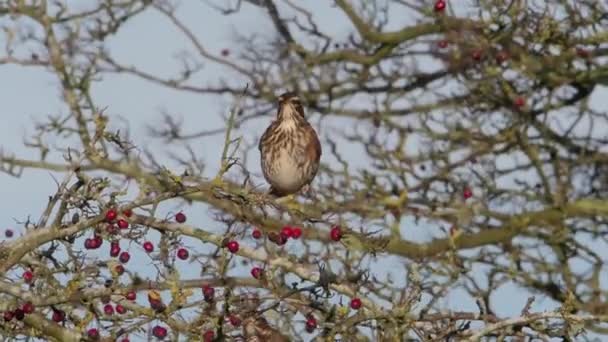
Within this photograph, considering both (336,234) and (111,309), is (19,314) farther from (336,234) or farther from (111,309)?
(336,234)

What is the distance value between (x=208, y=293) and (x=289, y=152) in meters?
4.56

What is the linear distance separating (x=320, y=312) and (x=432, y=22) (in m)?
7.78

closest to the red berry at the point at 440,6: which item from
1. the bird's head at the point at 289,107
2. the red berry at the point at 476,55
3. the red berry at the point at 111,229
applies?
the red berry at the point at 476,55

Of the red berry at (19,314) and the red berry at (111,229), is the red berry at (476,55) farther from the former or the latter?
the red berry at (19,314)

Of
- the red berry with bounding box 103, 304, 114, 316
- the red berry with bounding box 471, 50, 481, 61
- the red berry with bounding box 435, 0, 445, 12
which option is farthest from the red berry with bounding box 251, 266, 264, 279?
the red berry with bounding box 435, 0, 445, 12

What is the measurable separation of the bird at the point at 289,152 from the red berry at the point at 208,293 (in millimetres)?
4344

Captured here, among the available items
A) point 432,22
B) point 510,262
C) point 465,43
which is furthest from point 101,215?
point 432,22

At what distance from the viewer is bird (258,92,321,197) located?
9.16m

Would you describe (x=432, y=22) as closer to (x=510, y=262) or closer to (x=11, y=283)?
(x=510, y=262)

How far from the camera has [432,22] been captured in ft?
41.6

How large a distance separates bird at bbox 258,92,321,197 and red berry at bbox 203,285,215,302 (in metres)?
4.34

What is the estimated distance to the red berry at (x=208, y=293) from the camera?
184 inches

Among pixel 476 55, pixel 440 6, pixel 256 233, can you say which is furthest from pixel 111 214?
pixel 440 6

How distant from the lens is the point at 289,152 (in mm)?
9203
